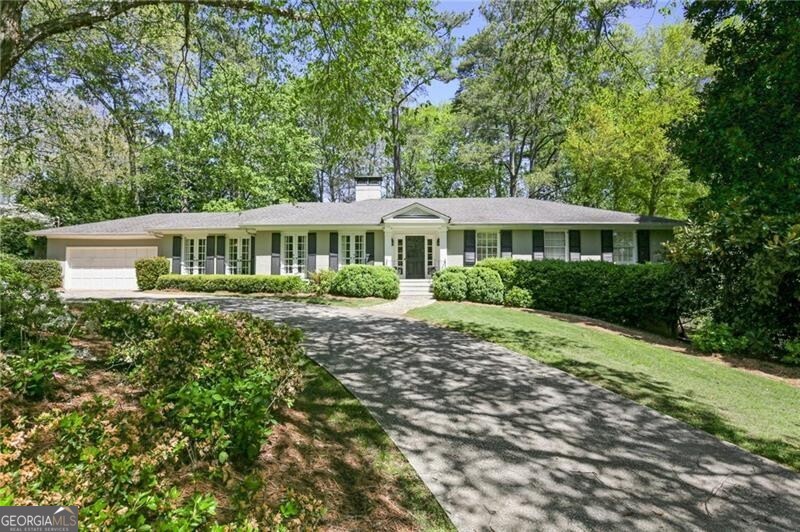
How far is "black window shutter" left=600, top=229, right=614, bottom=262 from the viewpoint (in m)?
16.5

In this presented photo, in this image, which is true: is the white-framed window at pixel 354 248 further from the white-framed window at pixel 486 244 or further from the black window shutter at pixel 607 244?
the black window shutter at pixel 607 244

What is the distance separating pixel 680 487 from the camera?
126 inches

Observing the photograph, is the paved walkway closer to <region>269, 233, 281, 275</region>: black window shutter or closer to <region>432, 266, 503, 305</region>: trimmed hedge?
<region>432, 266, 503, 305</region>: trimmed hedge

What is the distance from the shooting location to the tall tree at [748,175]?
782cm

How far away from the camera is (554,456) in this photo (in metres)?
3.61

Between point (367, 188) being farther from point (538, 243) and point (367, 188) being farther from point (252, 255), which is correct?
A: point (538, 243)

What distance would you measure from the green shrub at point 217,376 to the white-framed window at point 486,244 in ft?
44.3

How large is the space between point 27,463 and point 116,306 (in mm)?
3506

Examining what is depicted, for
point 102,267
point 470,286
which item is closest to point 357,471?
point 470,286

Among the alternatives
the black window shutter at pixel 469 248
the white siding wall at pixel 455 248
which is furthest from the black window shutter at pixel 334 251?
the black window shutter at pixel 469 248

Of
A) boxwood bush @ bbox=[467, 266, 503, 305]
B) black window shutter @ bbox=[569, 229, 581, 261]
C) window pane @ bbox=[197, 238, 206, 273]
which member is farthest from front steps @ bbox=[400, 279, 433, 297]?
window pane @ bbox=[197, 238, 206, 273]

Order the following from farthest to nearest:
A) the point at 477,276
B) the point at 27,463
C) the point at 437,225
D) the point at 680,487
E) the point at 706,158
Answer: the point at 437,225, the point at 477,276, the point at 706,158, the point at 680,487, the point at 27,463

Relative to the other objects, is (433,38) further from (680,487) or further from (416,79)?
(680,487)

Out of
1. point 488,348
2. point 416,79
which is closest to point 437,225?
point 416,79
